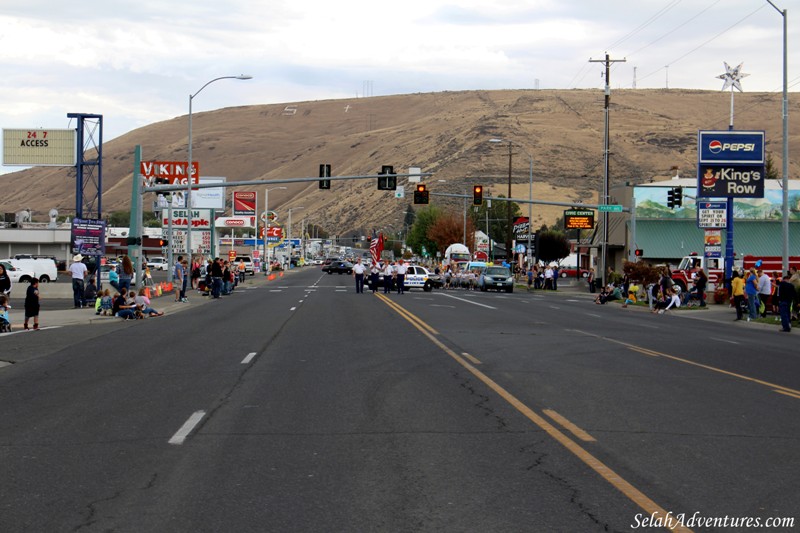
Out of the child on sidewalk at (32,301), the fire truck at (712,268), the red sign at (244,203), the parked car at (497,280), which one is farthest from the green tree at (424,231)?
the child on sidewalk at (32,301)

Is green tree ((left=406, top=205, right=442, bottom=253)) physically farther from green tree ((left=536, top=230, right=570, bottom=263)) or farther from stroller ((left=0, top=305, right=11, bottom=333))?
stroller ((left=0, top=305, right=11, bottom=333))

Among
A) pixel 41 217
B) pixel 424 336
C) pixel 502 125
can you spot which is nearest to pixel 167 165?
pixel 424 336

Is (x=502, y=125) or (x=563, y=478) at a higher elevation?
(x=502, y=125)

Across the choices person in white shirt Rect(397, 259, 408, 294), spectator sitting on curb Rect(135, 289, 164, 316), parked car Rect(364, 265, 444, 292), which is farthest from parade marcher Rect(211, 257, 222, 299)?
spectator sitting on curb Rect(135, 289, 164, 316)

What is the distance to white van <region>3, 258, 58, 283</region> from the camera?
6169cm

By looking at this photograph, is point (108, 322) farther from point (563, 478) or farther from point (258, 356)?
point (563, 478)

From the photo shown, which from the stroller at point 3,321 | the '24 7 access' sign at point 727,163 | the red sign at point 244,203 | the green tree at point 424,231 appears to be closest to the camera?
the stroller at point 3,321

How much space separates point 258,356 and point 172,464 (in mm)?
9567

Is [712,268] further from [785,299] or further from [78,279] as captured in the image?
[78,279]

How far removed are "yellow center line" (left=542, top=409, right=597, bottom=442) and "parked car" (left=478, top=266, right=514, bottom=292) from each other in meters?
51.9

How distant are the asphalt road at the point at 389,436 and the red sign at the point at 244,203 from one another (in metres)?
74.0

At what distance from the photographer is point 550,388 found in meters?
14.3

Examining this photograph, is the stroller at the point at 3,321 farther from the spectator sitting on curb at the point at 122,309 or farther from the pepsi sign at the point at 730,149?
the pepsi sign at the point at 730,149

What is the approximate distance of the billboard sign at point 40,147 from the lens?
63.8m
